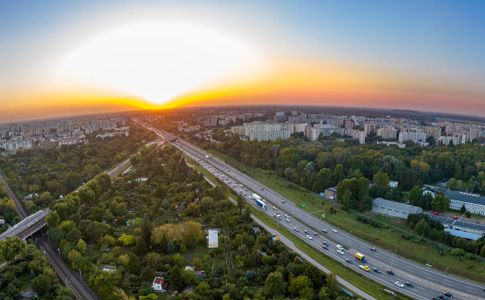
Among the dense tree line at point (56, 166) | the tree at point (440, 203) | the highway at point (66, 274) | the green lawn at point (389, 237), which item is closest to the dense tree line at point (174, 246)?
the highway at point (66, 274)

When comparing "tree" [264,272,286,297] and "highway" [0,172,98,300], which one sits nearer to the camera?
"tree" [264,272,286,297]

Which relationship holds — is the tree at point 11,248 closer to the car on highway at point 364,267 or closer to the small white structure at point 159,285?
the small white structure at point 159,285

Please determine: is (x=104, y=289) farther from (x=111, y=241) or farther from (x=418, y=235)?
(x=418, y=235)

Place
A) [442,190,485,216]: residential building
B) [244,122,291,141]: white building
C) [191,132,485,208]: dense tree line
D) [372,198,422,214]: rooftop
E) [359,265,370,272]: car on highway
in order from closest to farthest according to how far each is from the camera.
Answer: [359,265,370,272]: car on highway
[372,198,422,214]: rooftop
[442,190,485,216]: residential building
[191,132,485,208]: dense tree line
[244,122,291,141]: white building

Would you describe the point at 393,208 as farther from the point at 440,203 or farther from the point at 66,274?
the point at 66,274

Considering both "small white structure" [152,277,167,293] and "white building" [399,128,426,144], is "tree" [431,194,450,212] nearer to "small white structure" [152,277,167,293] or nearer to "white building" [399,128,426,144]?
"small white structure" [152,277,167,293]

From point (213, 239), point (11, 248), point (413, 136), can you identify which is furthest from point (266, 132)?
point (11, 248)

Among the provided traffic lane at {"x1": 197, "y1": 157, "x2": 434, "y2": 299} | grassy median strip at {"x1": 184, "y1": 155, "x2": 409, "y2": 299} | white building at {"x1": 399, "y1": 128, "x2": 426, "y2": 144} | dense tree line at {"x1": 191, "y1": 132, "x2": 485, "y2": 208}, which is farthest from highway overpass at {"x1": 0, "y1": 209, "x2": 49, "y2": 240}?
white building at {"x1": 399, "y1": 128, "x2": 426, "y2": 144}
